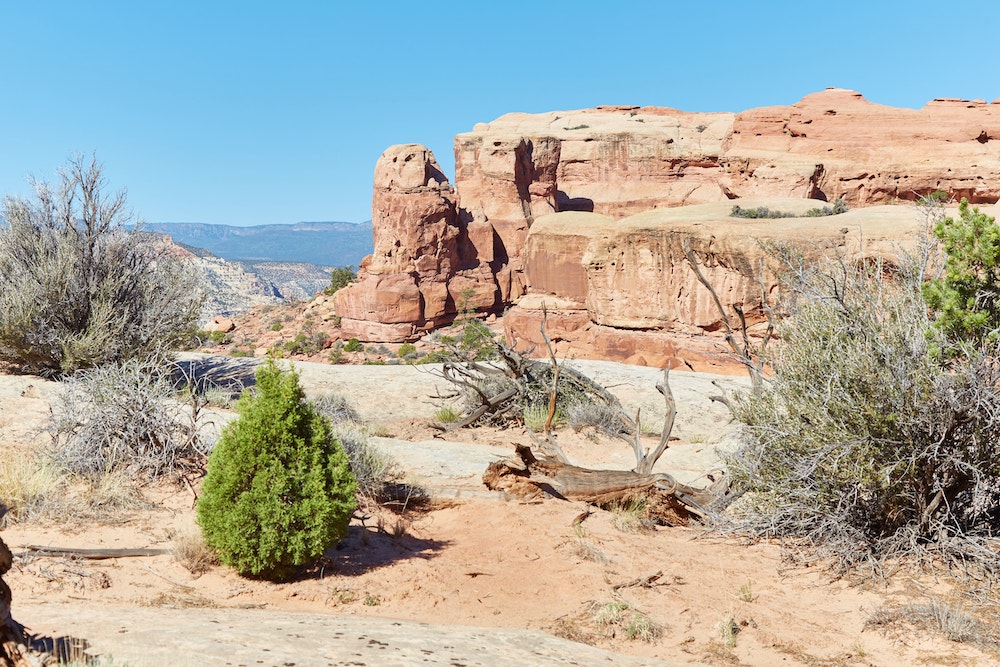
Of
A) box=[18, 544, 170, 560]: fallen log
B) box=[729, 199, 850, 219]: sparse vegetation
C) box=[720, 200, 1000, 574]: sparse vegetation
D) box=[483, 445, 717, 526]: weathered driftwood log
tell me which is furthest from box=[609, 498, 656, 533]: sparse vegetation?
box=[729, 199, 850, 219]: sparse vegetation

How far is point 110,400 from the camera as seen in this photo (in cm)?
791

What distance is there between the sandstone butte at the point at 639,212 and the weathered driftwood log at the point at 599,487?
1719cm

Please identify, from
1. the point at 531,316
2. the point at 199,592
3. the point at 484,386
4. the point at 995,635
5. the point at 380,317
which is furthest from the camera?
the point at 380,317

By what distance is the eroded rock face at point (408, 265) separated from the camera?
1873 inches

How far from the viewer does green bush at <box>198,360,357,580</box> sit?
574 cm

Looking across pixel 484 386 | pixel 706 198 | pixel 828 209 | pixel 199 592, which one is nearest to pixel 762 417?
pixel 199 592

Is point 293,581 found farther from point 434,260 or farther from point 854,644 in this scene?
point 434,260

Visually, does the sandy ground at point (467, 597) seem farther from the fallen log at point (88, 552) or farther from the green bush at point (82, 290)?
the green bush at point (82, 290)

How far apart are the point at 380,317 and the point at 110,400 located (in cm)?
3959

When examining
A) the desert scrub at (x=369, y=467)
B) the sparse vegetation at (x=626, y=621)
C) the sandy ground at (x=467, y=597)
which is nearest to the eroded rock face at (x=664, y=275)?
the desert scrub at (x=369, y=467)

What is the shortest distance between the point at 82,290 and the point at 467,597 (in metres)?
11.1

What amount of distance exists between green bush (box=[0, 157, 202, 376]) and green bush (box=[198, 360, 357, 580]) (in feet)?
24.8

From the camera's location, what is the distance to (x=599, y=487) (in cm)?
866

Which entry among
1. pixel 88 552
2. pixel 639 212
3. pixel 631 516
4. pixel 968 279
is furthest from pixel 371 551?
pixel 639 212
